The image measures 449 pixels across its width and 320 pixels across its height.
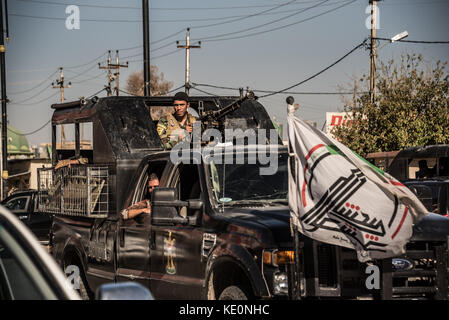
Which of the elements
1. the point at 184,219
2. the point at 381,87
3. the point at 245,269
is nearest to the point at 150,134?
the point at 184,219

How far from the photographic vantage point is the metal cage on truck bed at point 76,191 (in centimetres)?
845

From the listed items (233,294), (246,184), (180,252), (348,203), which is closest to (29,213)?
(180,252)

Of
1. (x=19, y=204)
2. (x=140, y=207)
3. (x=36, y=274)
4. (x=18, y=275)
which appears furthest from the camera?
(x=19, y=204)

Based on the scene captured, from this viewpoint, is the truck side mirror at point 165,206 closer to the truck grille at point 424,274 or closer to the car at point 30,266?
the truck grille at point 424,274

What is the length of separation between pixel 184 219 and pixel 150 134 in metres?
2.52

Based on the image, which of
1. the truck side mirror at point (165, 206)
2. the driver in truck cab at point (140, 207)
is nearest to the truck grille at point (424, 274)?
the truck side mirror at point (165, 206)

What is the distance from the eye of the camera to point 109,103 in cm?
915

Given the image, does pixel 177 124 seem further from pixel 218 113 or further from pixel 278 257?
pixel 278 257

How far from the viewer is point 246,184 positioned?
6.88 meters

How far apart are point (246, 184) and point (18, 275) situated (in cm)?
354

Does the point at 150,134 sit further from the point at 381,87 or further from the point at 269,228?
the point at 381,87

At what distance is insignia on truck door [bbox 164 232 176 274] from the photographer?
7043 mm
